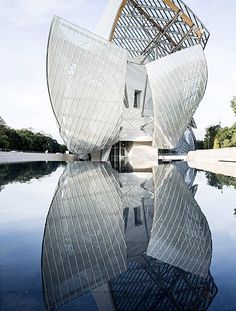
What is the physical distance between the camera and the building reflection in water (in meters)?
2.34

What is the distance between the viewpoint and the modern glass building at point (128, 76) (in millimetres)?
22625

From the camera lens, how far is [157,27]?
104 feet

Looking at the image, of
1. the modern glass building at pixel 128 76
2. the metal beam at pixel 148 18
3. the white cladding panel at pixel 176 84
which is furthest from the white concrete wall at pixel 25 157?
the metal beam at pixel 148 18

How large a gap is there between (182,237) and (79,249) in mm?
1313

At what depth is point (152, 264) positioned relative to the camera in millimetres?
3135

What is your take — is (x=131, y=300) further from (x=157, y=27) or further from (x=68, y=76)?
(x=157, y=27)

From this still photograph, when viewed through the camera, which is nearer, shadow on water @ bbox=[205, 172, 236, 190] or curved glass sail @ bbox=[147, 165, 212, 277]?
curved glass sail @ bbox=[147, 165, 212, 277]

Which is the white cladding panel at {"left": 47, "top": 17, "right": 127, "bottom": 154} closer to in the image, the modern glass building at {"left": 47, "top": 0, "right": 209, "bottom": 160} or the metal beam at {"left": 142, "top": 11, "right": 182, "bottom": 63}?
the modern glass building at {"left": 47, "top": 0, "right": 209, "bottom": 160}

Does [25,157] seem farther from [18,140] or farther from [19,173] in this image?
[18,140]

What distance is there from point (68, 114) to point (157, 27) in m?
14.7

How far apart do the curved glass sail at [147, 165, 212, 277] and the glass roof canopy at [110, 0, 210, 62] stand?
25.4m

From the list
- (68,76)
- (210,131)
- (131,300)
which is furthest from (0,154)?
(210,131)

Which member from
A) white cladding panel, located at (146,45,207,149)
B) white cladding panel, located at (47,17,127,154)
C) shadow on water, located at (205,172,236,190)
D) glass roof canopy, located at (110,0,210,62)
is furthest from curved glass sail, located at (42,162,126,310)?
glass roof canopy, located at (110,0,210,62)

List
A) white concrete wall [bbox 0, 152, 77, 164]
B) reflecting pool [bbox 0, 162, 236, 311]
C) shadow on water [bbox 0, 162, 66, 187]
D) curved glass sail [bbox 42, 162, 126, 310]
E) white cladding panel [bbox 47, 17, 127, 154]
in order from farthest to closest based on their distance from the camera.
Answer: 1. white concrete wall [bbox 0, 152, 77, 164]
2. white cladding panel [bbox 47, 17, 127, 154]
3. shadow on water [bbox 0, 162, 66, 187]
4. curved glass sail [bbox 42, 162, 126, 310]
5. reflecting pool [bbox 0, 162, 236, 311]
